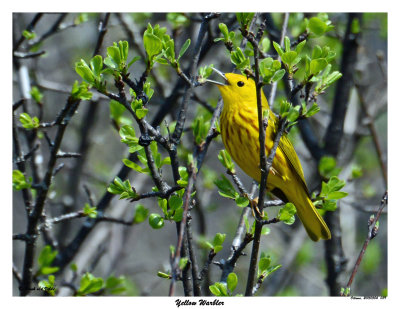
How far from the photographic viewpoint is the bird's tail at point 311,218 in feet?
9.14

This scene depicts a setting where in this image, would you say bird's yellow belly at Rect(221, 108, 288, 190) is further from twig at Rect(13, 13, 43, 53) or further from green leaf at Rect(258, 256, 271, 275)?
twig at Rect(13, 13, 43, 53)

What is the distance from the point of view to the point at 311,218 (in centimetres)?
287

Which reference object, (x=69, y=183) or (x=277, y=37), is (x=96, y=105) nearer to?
A: (x=69, y=183)

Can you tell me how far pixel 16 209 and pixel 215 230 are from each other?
7.58 ft

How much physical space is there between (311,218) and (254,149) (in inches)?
24.6

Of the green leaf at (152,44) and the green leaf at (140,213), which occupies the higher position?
the green leaf at (152,44)

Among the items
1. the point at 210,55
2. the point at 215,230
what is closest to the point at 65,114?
the point at 210,55

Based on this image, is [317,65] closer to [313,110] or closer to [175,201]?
[313,110]

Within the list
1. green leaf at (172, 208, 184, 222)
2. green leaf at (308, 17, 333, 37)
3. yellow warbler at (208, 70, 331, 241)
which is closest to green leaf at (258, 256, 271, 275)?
green leaf at (172, 208, 184, 222)

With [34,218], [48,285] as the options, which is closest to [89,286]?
[48,285]

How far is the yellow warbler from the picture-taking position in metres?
2.60

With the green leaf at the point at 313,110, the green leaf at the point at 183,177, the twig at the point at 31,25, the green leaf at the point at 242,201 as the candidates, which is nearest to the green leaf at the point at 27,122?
the twig at the point at 31,25

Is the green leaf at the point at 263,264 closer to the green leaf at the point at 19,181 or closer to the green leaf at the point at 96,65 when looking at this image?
the green leaf at the point at 96,65

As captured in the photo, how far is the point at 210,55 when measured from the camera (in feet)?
14.6
